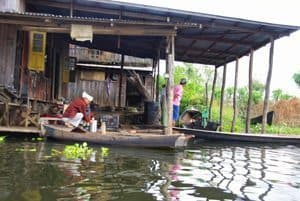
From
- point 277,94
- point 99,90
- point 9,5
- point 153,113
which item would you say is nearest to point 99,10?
point 9,5

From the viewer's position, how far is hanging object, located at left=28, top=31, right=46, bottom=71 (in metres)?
13.3

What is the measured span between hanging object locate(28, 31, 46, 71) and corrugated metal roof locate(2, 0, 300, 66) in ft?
3.02

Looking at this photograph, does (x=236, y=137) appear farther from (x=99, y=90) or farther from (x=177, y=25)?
(x=99, y=90)

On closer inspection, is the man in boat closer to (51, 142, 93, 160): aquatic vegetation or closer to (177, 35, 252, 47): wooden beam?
(51, 142, 93, 160): aquatic vegetation

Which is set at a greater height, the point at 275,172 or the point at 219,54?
the point at 219,54

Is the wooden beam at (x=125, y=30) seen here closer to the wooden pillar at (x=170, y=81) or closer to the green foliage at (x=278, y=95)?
the wooden pillar at (x=170, y=81)

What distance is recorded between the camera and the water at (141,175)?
5.40 m

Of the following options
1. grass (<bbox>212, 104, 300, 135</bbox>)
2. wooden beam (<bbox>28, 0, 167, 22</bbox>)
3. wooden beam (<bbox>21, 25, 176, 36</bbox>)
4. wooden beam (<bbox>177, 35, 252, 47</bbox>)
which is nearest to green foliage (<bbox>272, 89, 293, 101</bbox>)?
grass (<bbox>212, 104, 300, 135</bbox>)

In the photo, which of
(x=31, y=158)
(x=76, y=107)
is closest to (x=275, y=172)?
(x=31, y=158)

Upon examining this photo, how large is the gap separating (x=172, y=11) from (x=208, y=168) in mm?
6377

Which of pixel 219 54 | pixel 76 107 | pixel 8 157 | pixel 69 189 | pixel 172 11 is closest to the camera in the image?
pixel 69 189

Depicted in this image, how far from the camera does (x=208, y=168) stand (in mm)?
8094

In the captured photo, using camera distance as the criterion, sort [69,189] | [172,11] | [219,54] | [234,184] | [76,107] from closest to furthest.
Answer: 1. [69,189]
2. [234,184]
3. [76,107]
4. [172,11]
5. [219,54]

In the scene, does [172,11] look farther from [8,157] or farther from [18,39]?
[8,157]
